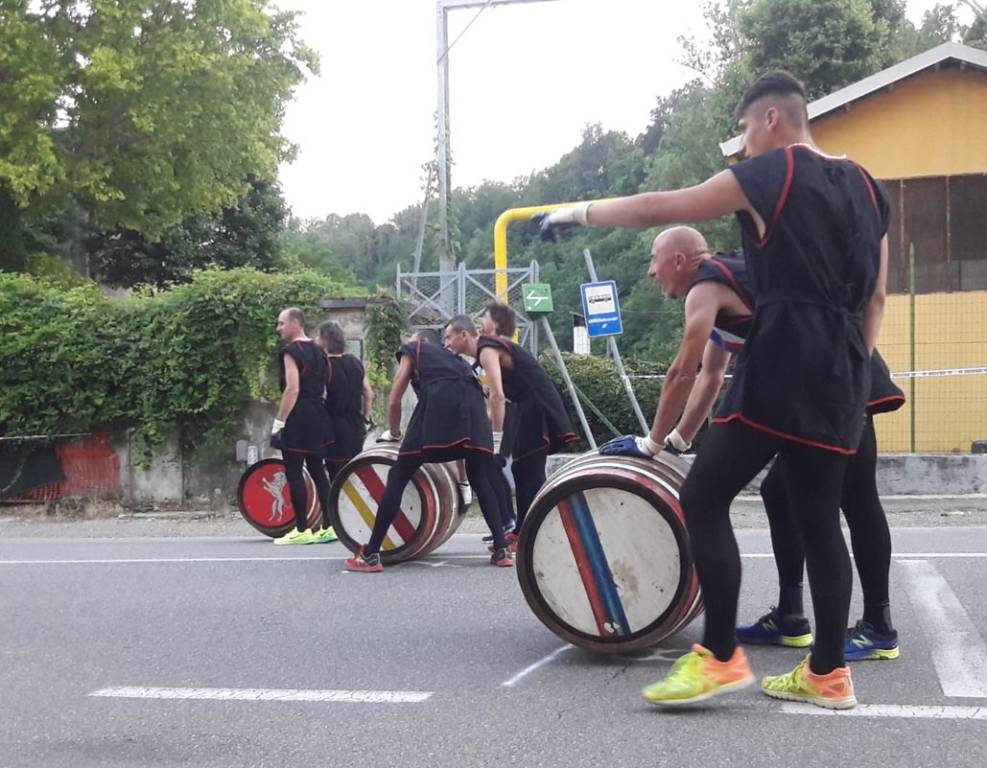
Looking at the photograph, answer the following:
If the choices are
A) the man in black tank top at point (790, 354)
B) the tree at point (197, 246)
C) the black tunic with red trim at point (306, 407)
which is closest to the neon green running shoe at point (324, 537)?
the black tunic with red trim at point (306, 407)

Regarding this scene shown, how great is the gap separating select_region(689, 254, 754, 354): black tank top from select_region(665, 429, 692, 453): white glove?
20.0 inches

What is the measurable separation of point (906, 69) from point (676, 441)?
13944mm

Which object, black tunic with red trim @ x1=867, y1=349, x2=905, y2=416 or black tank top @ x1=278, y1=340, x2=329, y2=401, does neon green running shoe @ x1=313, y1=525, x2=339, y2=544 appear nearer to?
black tank top @ x1=278, y1=340, x2=329, y2=401

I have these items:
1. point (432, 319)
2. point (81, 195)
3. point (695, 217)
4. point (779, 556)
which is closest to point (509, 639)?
point (779, 556)

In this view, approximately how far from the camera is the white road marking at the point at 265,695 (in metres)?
4.67

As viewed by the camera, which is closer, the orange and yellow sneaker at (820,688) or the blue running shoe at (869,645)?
the orange and yellow sneaker at (820,688)

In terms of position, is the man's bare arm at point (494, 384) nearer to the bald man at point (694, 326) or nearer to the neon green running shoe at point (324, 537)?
the neon green running shoe at point (324, 537)

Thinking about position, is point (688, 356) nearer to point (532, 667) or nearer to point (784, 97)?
point (784, 97)

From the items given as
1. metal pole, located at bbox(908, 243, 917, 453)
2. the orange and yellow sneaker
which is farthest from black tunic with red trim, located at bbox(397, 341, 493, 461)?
metal pole, located at bbox(908, 243, 917, 453)

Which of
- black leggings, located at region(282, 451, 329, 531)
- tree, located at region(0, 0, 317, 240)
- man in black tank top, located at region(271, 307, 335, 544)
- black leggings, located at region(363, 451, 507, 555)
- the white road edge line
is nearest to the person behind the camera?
black leggings, located at region(363, 451, 507, 555)

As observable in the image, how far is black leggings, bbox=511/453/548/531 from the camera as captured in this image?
27.0ft

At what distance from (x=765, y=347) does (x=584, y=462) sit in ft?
4.27

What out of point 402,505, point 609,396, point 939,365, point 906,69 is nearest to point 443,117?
point 609,396

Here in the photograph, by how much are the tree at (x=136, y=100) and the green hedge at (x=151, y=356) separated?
7590mm
